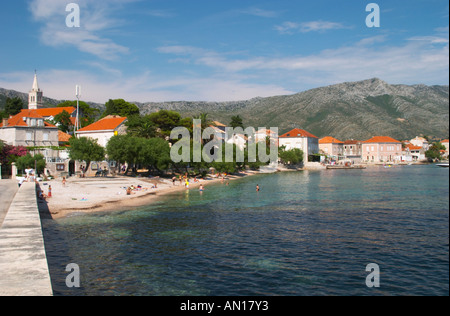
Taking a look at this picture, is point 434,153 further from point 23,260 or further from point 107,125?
point 23,260

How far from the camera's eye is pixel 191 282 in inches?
655

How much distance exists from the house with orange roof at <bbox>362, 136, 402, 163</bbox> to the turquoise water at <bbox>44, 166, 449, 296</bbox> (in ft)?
482

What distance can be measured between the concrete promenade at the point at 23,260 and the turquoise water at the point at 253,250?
2.47 m

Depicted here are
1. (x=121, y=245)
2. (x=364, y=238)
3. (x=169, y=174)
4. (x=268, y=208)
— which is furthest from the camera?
(x=169, y=174)

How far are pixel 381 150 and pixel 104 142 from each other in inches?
5533

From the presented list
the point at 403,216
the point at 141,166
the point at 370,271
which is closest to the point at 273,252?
the point at 370,271

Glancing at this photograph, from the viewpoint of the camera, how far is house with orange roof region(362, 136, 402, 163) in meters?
173

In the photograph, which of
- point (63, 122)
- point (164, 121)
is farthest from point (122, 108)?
point (164, 121)

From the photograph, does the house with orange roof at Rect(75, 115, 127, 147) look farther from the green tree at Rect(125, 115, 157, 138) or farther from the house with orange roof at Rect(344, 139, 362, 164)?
Result: the house with orange roof at Rect(344, 139, 362, 164)

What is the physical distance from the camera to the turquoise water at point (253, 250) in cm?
1612

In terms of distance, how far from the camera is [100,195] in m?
43.3

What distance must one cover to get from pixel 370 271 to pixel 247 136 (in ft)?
365

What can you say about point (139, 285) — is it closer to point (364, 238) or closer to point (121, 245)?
point (121, 245)
